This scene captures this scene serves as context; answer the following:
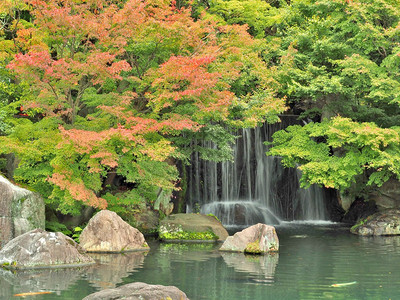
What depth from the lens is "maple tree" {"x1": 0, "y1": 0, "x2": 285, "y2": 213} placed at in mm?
15969

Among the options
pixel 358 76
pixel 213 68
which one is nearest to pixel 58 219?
pixel 213 68

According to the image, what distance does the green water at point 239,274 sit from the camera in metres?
10.9

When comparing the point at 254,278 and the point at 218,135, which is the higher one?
the point at 218,135

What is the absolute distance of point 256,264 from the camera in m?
14.5

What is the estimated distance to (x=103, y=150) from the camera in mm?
16156

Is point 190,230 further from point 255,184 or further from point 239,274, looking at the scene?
point 255,184

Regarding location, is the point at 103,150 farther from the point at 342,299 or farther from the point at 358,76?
the point at 358,76

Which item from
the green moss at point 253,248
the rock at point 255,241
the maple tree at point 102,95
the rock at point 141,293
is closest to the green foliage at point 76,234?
the maple tree at point 102,95

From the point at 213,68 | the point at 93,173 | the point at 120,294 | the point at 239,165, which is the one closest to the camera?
the point at 120,294

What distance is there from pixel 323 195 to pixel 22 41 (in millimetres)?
17242

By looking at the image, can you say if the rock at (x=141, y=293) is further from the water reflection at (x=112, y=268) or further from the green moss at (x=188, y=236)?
the green moss at (x=188, y=236)

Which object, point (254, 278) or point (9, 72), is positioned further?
point (9, 72)

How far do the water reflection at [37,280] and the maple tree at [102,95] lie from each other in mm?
3443

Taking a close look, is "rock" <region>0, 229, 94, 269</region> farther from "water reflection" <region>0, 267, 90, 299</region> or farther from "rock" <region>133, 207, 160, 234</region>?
"rock" <region>133, 207, 160, 234</region>
